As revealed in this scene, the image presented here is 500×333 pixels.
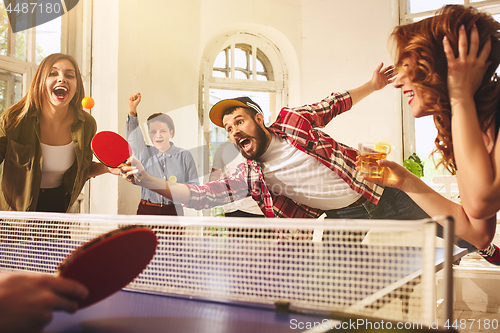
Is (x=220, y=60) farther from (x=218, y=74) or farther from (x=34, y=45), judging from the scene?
(x=34, y=45)

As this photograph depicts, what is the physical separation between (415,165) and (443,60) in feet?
7.60

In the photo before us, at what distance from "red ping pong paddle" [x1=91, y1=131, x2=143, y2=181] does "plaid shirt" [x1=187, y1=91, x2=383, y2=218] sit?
59cm

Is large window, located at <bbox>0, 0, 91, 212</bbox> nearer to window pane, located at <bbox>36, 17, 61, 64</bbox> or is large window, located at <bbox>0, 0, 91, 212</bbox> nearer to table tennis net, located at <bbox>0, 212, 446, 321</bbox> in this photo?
window pane, located at <bbox>36, 17, 61, 64</bbox>

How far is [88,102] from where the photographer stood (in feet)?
10.3

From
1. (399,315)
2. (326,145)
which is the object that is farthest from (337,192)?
(399,315)

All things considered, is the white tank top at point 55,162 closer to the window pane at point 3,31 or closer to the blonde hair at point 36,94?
the blonde hair at point 36,94

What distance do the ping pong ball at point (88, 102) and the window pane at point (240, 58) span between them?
62.2 inches

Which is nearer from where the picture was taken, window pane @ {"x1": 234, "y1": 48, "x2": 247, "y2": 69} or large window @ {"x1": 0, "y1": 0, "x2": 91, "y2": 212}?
large window @ {"x1": 0, "y1": 0, "x2": 91, "y2": 212}

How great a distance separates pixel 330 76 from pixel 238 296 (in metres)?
3.01

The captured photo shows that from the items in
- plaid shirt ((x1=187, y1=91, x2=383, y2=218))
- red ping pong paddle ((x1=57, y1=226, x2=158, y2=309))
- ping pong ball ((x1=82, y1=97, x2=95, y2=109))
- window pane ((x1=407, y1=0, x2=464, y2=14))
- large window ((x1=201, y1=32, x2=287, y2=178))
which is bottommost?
red ping pong paddle ((x1=57, y1=226, x2=158, y2=309))

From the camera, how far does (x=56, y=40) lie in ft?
10.7

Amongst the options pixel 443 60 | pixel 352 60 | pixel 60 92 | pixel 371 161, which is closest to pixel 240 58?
pixel 352 60

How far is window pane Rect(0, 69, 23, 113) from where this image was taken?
281 centimetres

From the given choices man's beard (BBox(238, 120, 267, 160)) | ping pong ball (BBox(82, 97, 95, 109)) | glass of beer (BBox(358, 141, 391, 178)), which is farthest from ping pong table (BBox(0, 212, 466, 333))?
ping pong ball (BBox(82, 97, 95, 109))
